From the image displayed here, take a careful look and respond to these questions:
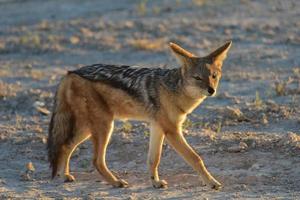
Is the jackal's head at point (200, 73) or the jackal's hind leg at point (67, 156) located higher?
the jackal's head at point (200, 73)

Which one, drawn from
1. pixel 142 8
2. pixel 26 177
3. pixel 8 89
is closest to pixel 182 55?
pixel 26 177

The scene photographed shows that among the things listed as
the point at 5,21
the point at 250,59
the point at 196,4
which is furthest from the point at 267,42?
the point at 5,21

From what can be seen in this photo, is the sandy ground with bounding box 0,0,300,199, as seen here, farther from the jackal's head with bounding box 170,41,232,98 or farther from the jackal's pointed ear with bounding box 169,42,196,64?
the jackal's pointed ear with bounding box 169,42,196,64

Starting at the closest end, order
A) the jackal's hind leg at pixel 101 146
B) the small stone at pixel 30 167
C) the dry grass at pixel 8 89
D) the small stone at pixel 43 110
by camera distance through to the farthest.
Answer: the jackal's hind leg at pixel 101 146 < the small stone at pixel 30 167 < the small stone at pixel 43 110 < the dry grass at pixel 8 89

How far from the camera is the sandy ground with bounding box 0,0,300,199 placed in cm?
778

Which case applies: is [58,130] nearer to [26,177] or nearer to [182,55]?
[26,177]

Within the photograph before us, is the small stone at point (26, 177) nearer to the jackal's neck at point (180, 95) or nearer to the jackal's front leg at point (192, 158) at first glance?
the jackal's front leg at point (192, 158)

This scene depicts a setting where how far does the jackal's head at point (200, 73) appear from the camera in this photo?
7.58 metres

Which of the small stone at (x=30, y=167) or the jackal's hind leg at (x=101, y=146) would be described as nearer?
the jackal's hind leg at (x=101, y=146)

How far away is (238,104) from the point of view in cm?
1098

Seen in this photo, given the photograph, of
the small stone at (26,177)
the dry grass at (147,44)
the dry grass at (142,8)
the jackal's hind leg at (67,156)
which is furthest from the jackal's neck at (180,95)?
the dry grass at (142,8)

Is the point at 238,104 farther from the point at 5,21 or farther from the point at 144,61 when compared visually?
the point at 5,21

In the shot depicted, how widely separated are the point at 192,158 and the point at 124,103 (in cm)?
89

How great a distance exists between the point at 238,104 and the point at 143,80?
129 inches
